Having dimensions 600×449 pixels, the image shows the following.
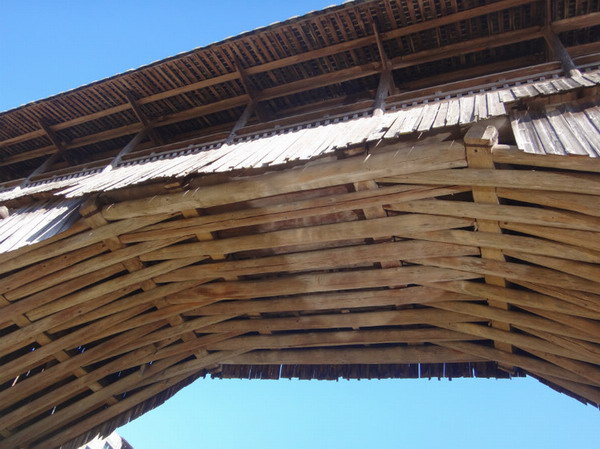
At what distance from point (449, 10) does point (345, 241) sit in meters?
3.65

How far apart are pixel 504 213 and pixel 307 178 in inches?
67.2

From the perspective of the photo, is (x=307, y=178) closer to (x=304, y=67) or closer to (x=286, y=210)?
(x=286, y=210)

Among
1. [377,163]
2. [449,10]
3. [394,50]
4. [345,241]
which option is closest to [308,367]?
[345,241]

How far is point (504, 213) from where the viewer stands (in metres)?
3.75

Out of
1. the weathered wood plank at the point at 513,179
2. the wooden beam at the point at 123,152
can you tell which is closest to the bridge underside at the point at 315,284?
the weathered wood plank at the point at 513,179

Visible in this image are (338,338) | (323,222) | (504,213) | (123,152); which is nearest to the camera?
(504,213)

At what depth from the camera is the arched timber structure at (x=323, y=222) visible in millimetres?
3795

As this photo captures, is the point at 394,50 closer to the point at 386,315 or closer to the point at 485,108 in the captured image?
the point at 485,108

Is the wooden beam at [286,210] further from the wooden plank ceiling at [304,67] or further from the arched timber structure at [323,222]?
the wooden plank ceiling at [304,67]

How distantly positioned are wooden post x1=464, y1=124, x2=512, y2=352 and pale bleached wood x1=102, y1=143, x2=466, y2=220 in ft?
0.34

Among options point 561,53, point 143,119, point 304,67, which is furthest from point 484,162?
point 143,119

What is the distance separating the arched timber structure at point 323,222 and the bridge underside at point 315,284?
0.9 inches

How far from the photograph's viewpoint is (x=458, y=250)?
14.2ft

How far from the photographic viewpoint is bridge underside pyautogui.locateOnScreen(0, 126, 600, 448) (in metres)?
3.80
